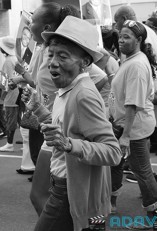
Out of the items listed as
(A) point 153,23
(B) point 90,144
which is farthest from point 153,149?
(B) point 90,144

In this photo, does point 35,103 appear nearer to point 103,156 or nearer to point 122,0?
point 103,156

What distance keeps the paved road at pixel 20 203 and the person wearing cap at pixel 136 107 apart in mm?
489

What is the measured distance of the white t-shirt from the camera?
3.85 meters

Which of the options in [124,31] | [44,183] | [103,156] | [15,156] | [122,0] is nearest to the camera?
[103,156]

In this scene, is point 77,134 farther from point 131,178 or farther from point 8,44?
point 8,44

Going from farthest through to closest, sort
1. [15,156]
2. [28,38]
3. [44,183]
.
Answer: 1. [15,156]
2. [28,38]
3. [44,183]

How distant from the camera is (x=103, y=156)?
7.30ft

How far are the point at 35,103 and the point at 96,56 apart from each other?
15.1 inches

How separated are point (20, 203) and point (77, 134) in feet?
8.90

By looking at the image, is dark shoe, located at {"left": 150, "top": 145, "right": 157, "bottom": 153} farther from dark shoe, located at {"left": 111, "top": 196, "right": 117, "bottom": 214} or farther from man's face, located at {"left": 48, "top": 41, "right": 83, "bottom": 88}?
man's face, located at {"left": 48, "top": 41, "right": 83, "bottom": 88}

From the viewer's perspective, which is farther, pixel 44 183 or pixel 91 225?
pixel 44 183

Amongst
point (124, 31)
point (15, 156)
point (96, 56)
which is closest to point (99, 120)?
point (96, 56)

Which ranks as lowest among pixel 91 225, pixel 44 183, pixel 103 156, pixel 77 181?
pixel 44 183

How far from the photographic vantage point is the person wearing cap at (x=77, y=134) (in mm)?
2279
